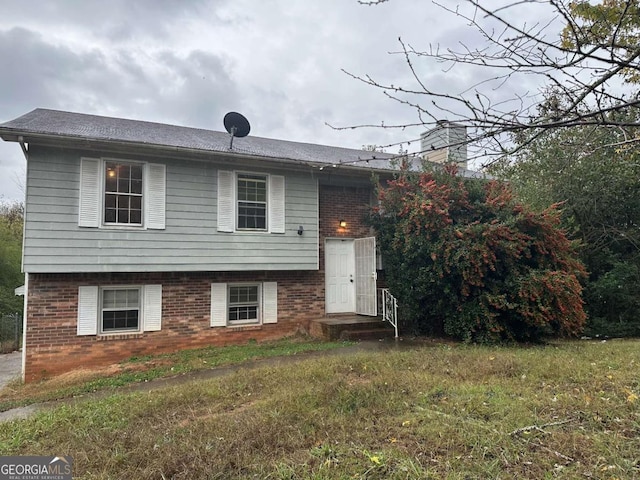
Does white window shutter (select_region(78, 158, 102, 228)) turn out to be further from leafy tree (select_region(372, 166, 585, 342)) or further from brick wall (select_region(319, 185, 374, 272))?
leafy tree (select_region(372, 166, 585, 342))

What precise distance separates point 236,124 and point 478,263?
6.53 m

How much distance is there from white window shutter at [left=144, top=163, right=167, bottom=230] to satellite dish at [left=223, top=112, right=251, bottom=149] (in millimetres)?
2158

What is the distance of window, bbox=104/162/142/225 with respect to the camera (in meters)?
8.08

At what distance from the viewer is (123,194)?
26.9 feet

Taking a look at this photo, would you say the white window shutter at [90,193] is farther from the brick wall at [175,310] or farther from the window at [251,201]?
the window at [251,201]

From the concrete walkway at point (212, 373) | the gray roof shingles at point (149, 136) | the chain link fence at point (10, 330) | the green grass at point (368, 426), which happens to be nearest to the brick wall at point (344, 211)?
the gray roof shingles at point (149, 136)

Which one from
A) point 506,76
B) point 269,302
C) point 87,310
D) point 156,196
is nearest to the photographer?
point 506,76

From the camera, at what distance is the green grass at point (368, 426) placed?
282cm

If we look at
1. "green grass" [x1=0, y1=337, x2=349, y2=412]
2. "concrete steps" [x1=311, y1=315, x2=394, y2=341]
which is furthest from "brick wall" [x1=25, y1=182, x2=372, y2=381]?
"concrete steps" [x1=311, y1=315, x2=394, y2=341]

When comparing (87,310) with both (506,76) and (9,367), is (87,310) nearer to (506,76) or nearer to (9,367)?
(9,367)

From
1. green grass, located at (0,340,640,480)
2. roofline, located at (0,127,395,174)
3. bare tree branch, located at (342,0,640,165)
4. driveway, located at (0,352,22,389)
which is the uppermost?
roofline, located at (0,127,395,174)

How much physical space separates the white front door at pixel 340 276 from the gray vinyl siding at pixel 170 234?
85 cm

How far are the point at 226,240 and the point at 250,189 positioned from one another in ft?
4.45

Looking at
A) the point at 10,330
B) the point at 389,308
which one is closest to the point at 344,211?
the point at 389,308
